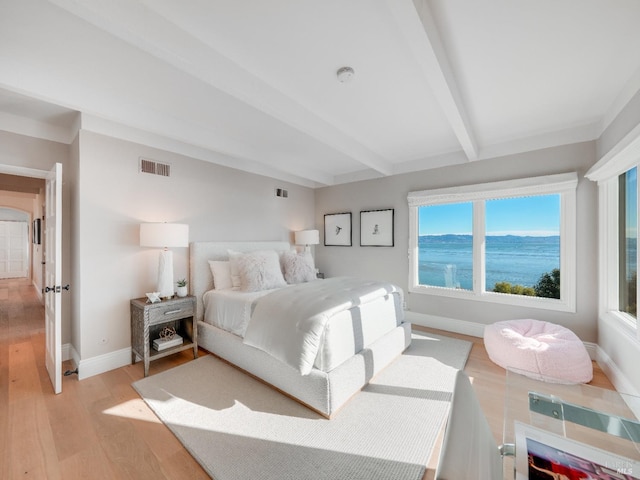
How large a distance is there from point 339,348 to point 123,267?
8.06 feet

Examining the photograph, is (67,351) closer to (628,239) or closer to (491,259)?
(491,259)

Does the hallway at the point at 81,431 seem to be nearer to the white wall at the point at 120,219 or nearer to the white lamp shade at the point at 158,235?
the white wall at the point at 120,219

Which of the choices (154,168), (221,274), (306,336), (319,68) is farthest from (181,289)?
(319,68)

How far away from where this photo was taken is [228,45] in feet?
5.59

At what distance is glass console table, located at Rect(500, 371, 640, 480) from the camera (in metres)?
0.86

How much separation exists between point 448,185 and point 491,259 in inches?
47.1

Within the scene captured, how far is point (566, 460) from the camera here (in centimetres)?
88

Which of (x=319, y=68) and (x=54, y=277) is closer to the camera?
(x=319, y=68)

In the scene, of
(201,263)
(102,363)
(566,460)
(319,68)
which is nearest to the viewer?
(566,460)

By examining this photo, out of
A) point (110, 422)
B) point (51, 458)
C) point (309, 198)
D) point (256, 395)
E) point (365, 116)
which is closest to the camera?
point (51, 458)

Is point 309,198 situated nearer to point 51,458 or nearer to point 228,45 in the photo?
point 228,45

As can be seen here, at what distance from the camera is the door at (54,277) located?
225 centimetres

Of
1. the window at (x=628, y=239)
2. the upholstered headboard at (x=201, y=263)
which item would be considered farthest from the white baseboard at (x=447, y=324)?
the upholstered headboard at (x=201, y=263)

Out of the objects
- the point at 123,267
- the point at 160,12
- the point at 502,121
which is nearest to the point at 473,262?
the point at 502,121
